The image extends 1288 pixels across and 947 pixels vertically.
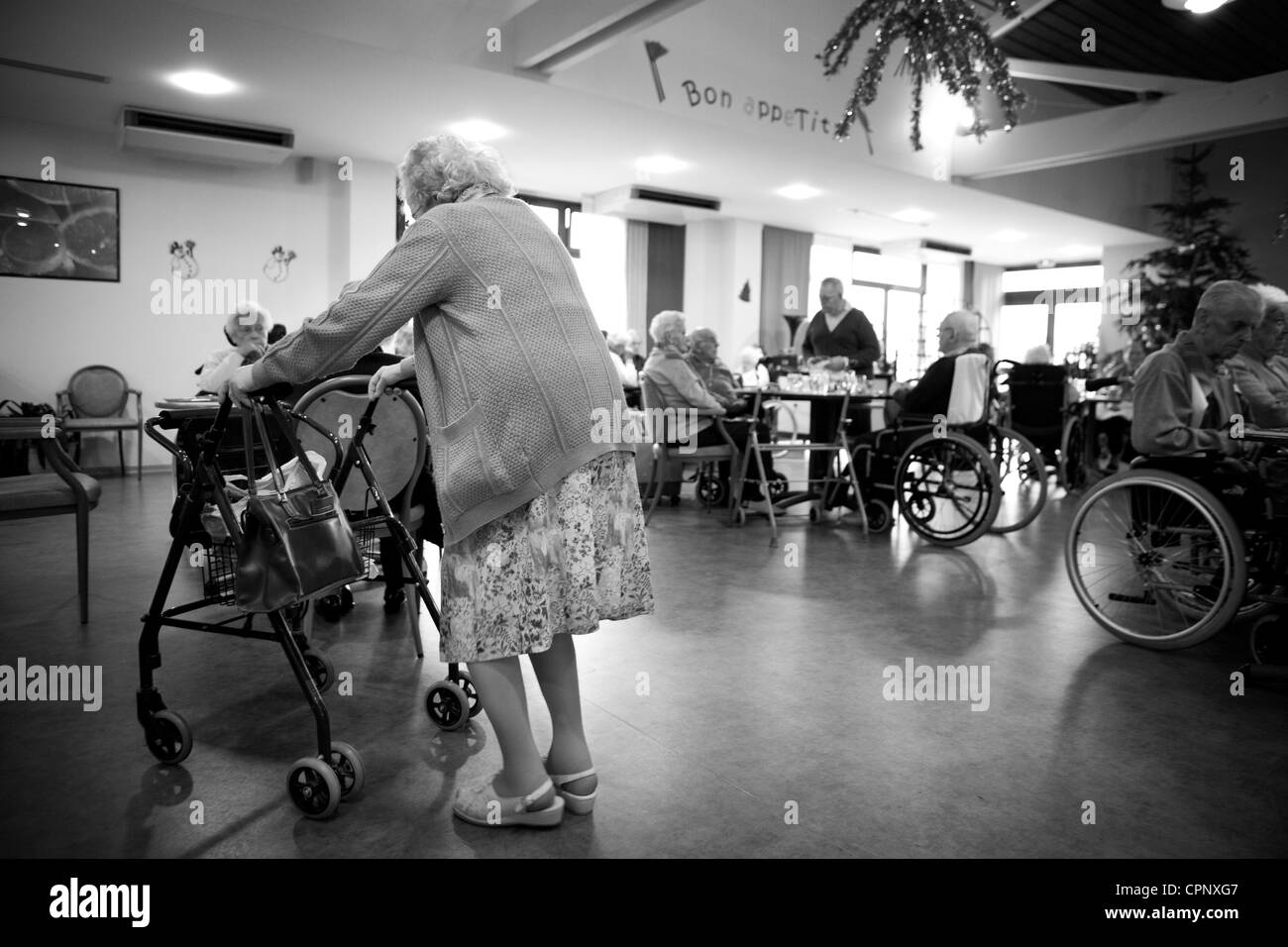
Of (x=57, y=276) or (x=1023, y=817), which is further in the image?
(x=57, y=276)

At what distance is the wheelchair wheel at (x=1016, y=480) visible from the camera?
495 cm

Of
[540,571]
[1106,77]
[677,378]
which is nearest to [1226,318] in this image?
[540,571]

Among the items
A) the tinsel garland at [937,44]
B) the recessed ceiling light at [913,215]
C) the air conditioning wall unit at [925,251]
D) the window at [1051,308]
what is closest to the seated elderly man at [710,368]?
the tinsel garland at [937,44]

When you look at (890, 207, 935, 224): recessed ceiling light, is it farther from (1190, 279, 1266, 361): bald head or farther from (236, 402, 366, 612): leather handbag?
(236, 402, 366, 612): leather handbag

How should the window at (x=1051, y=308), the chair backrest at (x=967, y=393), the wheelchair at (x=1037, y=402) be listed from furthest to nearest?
the window at (x=1051, y=308) → the wheelchair at (x=1037, y=402) → the chair backrest at (x=967, y=393)

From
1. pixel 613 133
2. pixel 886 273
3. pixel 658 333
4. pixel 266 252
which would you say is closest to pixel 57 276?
pixel 266 252

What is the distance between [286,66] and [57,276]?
3.18 meters

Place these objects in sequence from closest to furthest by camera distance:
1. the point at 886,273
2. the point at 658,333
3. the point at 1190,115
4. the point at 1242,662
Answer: the point at 1242,662 < the point at 658,333 < the point at 1190,115 < the point at 886,273

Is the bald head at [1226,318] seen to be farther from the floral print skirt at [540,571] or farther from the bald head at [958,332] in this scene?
the floral print skirt at [540,571]

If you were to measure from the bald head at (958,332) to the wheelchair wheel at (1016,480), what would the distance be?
0.53 metres

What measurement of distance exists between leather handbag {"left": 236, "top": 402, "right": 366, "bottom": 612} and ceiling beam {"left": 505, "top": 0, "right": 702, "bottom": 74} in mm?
4684

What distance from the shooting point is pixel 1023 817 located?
1783 millimetres

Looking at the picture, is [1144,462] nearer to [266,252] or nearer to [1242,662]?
[1242,662]
